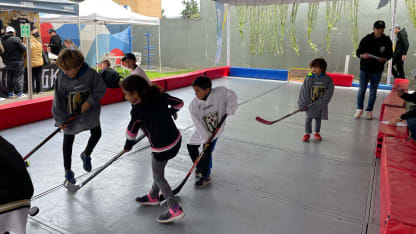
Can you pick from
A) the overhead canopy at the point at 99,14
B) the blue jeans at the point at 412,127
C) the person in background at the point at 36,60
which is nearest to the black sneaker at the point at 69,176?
the blue jeans at the point at 412,127

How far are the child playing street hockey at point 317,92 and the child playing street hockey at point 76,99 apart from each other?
266 cm

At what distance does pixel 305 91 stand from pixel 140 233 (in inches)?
116

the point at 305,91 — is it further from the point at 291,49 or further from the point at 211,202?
the point at 291,49

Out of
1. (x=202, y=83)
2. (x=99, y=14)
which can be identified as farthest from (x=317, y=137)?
(x=99, y=14)

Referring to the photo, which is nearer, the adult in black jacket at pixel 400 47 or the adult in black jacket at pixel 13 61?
the adult in black jacket at pixel 13 61

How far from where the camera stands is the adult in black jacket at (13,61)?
700cm

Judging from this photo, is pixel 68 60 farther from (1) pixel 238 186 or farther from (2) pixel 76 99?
(1) pixel 238 186

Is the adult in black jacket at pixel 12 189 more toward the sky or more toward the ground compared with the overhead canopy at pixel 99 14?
more toward the ground

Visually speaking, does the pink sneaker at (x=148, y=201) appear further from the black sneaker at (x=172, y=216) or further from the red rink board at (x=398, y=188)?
the red rink board at (x=398, y=188)

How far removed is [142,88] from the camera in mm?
2172

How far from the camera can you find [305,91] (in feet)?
14.1

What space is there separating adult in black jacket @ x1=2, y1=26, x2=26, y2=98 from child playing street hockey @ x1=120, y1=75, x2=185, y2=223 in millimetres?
6209

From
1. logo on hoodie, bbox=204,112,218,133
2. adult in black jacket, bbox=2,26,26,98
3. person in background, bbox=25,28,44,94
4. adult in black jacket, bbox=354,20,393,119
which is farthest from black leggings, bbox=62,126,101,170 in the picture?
person in background, bbox=25,28,44,94

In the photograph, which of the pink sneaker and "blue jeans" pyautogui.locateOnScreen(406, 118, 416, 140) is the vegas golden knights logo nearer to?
"blue jeans" pyautogui.locateOnScreen(406, 118, 416, 140)
